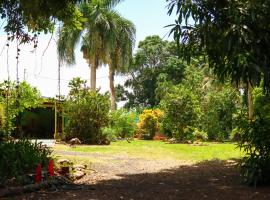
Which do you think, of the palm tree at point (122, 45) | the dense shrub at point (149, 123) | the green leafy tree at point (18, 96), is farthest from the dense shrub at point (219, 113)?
the green leafy tree at point (18, 96)

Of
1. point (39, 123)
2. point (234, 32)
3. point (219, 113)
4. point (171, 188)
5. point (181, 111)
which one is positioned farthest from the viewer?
point (39, 123)

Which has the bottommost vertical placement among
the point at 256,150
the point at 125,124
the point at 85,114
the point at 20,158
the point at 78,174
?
the point at 78,174

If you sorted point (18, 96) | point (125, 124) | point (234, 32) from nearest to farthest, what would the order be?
point (234, 32) → point (18, 96) → point (125, 124)

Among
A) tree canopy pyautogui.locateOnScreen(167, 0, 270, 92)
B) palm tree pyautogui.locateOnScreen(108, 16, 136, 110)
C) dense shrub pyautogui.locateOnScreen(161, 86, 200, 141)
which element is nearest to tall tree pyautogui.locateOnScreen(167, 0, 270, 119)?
tree canopy pyautogui.locateOnScreen(167, 0, 270, 92)

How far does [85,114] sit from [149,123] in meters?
7.90

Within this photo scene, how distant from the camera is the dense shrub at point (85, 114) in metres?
23.0

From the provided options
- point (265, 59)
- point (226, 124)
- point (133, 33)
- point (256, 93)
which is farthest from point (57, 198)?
point (133, 33)

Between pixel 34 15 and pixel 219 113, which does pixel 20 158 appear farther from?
pixel 219 113

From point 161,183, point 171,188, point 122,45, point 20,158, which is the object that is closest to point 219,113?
point 122,45

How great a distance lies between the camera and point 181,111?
83.7ft

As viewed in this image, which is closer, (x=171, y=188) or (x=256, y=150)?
(x=171, y=188)

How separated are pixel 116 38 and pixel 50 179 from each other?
23185 mm

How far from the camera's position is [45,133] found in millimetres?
30891

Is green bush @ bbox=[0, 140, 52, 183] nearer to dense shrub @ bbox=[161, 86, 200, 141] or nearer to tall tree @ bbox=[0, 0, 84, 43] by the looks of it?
tall tree @ bbox=[0, 0, 84, 43]
